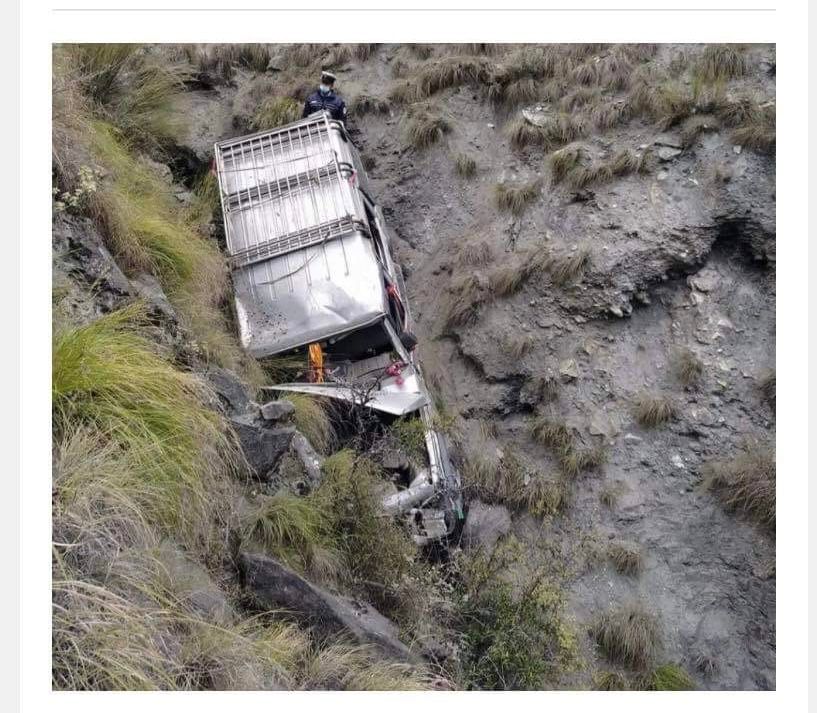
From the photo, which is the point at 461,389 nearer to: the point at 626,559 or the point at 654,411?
the point at 654,411

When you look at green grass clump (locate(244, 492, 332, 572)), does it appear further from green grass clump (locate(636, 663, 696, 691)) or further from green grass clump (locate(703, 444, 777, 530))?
green grass clump (locate(703, 444, 777, 530))

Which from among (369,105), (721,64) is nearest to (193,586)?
(369,105)

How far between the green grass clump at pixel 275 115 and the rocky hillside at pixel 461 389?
0.05 m

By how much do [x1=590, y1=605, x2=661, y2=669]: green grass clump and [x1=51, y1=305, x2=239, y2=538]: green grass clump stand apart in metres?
3.64

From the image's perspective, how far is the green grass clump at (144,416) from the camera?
317cm

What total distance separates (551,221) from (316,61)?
4502 millimetres

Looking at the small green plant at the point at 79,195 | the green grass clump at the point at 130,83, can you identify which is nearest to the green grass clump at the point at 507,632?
the small green plant at the point at 79,195

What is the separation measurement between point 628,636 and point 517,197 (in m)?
5.16

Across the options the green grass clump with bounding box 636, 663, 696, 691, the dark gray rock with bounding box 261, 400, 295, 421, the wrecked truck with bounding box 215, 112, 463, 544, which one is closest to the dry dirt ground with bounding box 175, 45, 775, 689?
the green grass clump with bounding box 636, 663, 696, 691

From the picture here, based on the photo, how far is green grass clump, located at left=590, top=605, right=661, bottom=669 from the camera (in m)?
5.37

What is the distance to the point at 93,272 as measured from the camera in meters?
4.15
